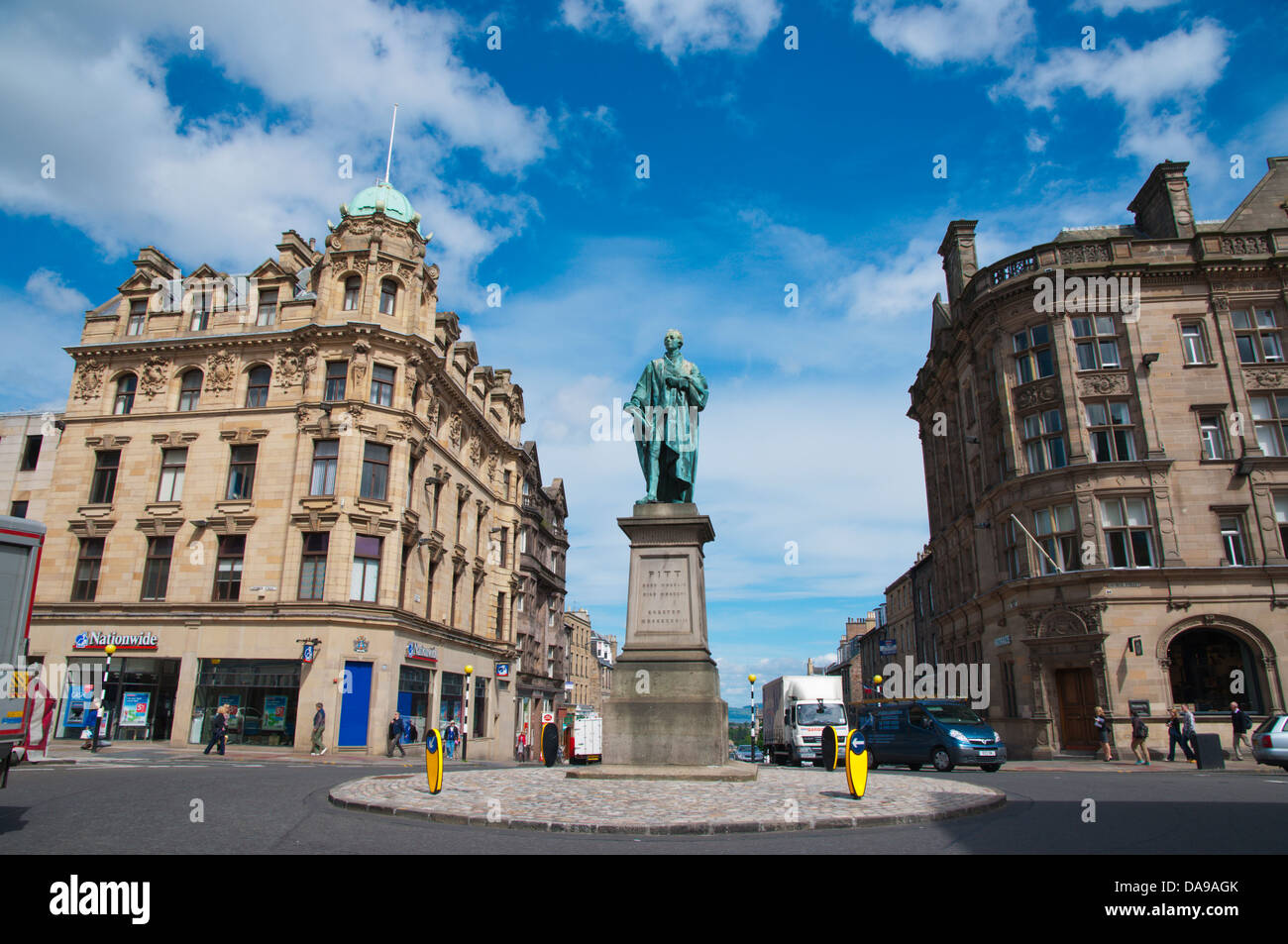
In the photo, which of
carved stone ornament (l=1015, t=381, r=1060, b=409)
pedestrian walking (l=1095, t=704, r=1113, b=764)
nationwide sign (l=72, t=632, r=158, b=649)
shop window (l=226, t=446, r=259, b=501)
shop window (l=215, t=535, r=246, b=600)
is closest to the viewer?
pedestrian walking (l=1095, t=704, r=1113, b=764)

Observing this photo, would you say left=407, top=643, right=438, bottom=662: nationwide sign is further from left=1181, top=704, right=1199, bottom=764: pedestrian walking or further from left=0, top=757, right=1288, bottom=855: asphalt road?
left=1181, top=704, right=1199, bottom=764: pedestrian walking

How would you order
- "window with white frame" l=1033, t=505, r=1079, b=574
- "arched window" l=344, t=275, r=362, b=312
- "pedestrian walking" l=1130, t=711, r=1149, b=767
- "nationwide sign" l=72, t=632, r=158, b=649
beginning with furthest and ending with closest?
"arched window" l=344, t=275, r=362, b=312 < "nationwide sign" l=72, t=632, r=158, b=649 < "window with white frame" l=1033, t=505, r=1079, b=574 < "pedestrian walking" l=1130, t=711, r=1149, b=767

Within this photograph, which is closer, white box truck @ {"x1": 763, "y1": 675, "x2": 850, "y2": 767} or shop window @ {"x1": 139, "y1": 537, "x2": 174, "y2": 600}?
white box truck @ {"x1": 763, "y1": 675, "x2": 850, "y2": 767}

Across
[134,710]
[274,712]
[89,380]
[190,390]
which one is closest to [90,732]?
[134,710]

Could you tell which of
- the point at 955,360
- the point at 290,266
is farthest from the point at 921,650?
the point at 290,266

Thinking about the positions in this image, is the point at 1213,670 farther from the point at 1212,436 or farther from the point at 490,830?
the point at 490,830

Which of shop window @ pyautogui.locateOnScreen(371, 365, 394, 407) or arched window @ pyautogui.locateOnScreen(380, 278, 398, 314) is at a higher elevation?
arched window @ pyautogui.locateOnScreen(380, 278, 398, 314)

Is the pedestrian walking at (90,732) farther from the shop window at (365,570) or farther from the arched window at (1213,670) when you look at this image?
the arched window at (1213,670)

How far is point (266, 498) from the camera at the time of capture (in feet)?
106

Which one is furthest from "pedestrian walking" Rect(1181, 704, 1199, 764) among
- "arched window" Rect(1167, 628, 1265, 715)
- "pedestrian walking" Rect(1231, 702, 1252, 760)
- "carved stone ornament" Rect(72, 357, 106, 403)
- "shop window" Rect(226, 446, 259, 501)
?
"carved stone ornament" Rect(72, 357, 106, 403)

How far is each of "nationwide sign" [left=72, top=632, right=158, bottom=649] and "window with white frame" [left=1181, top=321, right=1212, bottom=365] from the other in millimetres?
42317

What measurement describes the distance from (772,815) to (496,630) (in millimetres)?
40342

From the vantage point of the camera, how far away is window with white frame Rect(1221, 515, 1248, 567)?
28.2m
